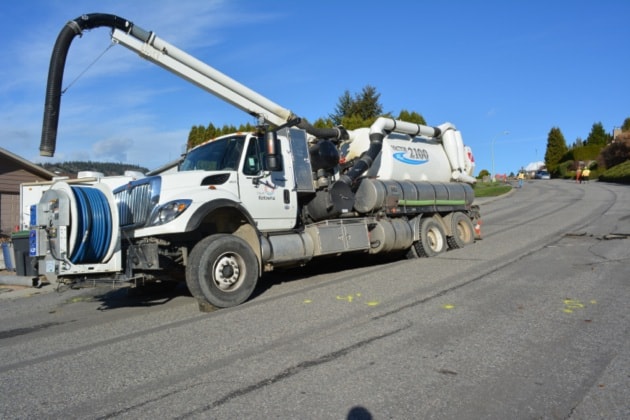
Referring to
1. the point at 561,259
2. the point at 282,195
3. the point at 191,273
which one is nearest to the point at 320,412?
the point at 191,273

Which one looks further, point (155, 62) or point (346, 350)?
point (155, 62)

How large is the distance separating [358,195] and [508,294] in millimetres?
4458

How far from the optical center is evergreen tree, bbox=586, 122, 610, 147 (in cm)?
8756

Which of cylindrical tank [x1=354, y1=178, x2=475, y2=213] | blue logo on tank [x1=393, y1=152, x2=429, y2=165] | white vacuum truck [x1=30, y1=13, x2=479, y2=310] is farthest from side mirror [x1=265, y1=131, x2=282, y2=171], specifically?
blue logo on tank [x1=393, y1=152, x2=429, y2=165]

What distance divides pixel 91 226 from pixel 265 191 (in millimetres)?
3014

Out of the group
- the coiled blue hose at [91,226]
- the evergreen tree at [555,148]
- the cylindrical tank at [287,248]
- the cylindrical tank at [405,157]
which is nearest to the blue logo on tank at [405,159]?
the cylindrical tank at [405,157]

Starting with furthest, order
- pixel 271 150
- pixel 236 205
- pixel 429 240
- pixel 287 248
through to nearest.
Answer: pixel 429 240, pixel 287 248, pixel 271 150, pixel 236 205

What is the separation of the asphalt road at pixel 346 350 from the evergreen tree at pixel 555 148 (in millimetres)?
88359

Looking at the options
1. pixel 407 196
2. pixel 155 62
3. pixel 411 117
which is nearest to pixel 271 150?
pixel 155 62

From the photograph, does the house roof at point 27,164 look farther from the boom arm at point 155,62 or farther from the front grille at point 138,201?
the front grille at point 138,201

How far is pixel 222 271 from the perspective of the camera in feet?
24.4

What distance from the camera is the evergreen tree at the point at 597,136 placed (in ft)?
287

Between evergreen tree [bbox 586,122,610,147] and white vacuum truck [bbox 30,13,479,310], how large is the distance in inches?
3465

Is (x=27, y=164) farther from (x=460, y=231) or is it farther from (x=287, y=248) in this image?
(x=460, y=231)
